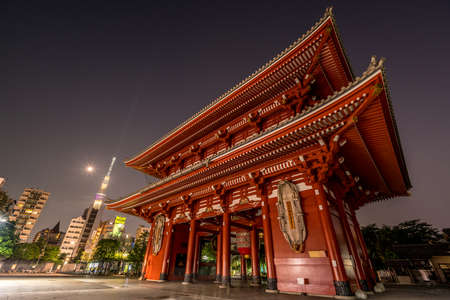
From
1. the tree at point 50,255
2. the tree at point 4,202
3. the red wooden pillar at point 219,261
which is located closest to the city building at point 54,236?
the tree at point 50,255

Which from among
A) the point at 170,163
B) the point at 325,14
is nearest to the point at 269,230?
the point at 325,14

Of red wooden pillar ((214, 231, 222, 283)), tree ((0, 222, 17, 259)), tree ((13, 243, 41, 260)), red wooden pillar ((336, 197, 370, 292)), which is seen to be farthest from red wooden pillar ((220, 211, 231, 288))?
tree ((13, 243, 41, 260))

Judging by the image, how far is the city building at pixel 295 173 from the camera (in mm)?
7195

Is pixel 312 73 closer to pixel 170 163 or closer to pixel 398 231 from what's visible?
pixel 170 163

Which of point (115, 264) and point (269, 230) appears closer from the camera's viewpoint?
point (269, 230)

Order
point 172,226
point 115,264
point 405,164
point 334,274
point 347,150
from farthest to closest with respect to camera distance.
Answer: point 115,264 < point 172,226 < point 405,164 < point 347,150 < point 334,274

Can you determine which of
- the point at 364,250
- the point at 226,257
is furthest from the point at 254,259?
the point at 364,250

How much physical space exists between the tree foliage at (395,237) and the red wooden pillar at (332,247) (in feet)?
88.8

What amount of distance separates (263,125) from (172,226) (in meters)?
9.57

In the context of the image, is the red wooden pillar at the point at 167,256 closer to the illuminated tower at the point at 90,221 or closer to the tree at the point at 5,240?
the tree at the point at 5,240

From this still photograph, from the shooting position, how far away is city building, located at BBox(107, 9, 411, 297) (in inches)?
283

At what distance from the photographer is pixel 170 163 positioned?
57.1 feet

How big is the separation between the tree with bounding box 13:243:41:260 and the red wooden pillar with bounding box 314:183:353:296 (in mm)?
66108

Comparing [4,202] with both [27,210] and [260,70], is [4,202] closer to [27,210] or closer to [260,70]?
[260,70]
